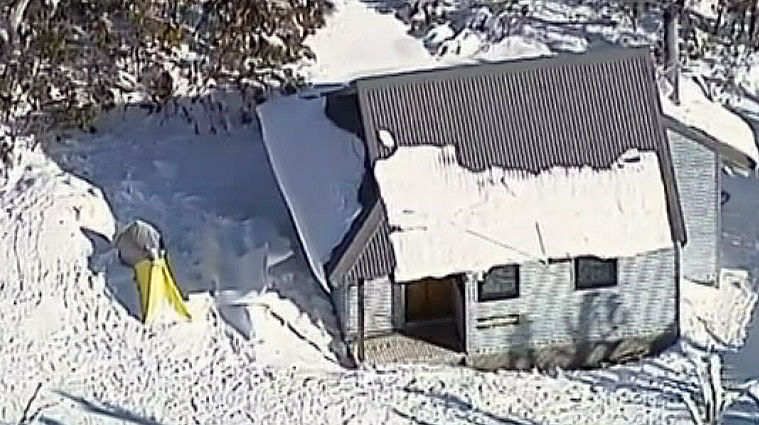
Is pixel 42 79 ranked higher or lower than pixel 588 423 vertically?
higher

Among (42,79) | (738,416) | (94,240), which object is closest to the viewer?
(738,416)

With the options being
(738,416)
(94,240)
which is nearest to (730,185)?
(738,416)

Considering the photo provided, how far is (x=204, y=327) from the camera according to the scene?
20.6m

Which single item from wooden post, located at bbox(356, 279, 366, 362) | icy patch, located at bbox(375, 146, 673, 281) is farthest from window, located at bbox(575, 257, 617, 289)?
wooden post, located at bbox(356, 279, 366, 362)

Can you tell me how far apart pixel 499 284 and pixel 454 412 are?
1677mm

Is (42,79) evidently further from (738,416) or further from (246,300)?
(738,416)

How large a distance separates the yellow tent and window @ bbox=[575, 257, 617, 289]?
402cm

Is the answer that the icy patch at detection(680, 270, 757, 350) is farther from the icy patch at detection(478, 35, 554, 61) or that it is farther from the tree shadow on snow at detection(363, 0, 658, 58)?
the tree shadow on snow at detection(363, 0, 658, 58)

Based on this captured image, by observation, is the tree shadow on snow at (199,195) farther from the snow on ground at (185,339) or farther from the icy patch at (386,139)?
the icy patch at (386,139)

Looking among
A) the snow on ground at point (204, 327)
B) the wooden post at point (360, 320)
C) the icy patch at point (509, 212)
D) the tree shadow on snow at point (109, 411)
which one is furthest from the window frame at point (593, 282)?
the tree shadow on snow at point (109, 411)

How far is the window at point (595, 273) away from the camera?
20.5 metres

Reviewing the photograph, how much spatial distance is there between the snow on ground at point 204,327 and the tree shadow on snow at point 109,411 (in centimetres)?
2

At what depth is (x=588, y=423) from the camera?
19.1m

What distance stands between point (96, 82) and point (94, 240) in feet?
12.8
